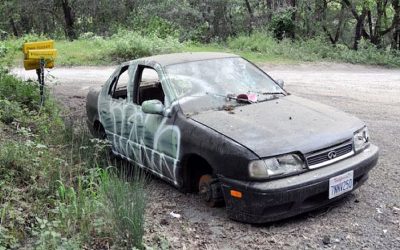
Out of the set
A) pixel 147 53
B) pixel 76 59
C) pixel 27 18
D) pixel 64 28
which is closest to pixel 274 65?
pixel 147 53

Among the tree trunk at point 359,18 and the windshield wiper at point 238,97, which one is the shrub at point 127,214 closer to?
the windshield wiper at point 238,97

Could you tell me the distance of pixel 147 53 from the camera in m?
17.9

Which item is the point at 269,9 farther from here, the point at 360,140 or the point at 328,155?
the point at 328,155

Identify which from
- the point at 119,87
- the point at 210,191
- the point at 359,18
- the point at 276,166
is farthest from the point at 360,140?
the point at 359,18

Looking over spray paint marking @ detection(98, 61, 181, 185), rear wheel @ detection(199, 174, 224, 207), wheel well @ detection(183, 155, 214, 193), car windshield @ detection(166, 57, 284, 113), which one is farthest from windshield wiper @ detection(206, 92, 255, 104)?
rear wheel @ detection(199, 174, 224, 207)

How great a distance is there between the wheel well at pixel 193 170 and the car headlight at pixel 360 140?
148 centimetres

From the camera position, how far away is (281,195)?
4289 mm

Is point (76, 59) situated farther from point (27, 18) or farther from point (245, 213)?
point (27, 18)

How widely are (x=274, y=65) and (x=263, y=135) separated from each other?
12.5m

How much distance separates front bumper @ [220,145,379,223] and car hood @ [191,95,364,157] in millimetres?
249

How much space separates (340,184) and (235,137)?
1091 millimetres

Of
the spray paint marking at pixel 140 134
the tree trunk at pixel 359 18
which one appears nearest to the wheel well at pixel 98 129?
the spray paint marking at pixel 140 134

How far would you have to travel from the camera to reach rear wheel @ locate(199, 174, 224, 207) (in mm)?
4832

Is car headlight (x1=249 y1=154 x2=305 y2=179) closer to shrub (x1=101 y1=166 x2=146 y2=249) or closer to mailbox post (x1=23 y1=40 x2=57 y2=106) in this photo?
shrub (x1=101 y1=166 x2=146 y2=249)
